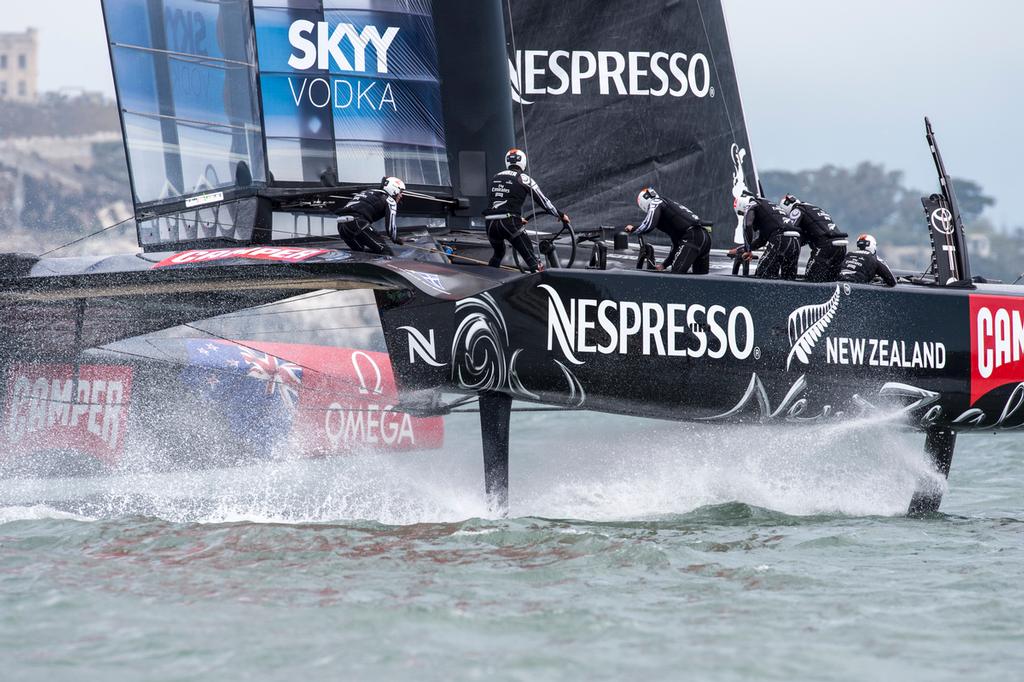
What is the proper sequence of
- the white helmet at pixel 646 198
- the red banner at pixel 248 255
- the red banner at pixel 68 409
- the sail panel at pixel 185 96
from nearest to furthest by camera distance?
the red banner at pixel 248 255 < the white helmet at pixel 646 198 < the sail panel at pixel 185 96 < the red banner at pixel 68 409

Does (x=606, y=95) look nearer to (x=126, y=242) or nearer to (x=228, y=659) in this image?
(x=228, y=659)

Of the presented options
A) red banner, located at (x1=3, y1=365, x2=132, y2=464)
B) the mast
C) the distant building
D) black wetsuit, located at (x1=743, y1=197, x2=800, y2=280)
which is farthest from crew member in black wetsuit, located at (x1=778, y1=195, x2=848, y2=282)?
the distant building

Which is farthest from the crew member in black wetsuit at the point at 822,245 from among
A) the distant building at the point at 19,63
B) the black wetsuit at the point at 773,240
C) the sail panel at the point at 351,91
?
the distant building at the point at 19,63

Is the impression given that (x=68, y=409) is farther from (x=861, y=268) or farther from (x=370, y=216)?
(x=861, y=268)

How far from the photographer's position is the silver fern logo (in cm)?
675

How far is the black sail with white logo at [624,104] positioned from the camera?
354 inches

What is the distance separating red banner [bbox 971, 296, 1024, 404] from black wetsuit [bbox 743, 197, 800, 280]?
38.4 inches

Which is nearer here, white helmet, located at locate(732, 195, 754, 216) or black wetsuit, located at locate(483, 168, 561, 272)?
black wetsuit, located at locate(483, 168, 561, 272)

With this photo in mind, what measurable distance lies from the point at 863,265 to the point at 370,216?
8.66 feet

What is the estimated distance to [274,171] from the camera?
7215 mm

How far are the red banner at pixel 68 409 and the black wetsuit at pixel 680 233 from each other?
342 cm

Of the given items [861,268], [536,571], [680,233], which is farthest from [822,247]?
[536,571]

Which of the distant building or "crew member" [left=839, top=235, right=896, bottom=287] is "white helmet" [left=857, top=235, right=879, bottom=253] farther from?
the distant building

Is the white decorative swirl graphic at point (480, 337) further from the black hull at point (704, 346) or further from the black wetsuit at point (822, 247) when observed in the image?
the black wetsuit at point (822, 247)
